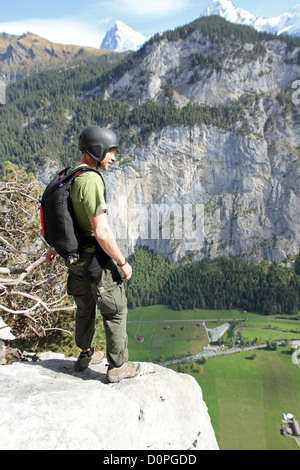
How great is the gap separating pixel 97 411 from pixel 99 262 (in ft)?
5.72

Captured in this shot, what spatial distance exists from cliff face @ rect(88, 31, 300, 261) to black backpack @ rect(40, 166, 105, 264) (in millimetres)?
104842

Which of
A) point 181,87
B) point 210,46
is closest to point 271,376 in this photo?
point 181,87

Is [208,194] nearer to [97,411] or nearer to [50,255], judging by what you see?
[50,255]

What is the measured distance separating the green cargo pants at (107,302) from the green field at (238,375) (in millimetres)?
50546

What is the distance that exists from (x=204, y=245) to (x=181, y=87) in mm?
69639

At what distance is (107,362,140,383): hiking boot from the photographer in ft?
14.8

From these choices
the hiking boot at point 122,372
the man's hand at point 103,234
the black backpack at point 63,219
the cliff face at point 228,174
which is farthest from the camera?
the cliff face at point 228,174

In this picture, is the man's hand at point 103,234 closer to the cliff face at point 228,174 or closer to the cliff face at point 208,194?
the cliff face at point 228,174

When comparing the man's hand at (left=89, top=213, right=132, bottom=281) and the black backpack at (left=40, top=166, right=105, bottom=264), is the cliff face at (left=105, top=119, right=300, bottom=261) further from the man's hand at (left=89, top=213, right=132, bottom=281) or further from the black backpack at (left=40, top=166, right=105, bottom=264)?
the man's hand at (left=89, top=213, right=132, bottom=281)

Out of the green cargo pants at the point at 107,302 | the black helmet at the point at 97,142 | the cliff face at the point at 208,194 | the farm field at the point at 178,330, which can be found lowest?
the farm field at the point at 178,330

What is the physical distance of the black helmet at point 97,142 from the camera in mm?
4137

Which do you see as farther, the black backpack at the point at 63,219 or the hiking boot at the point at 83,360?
the hiking boot at the point at 83,360

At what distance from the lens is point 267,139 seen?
4739 inches

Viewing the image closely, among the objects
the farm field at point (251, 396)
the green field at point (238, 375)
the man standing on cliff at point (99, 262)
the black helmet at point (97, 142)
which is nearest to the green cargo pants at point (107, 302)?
the man standing on cliff at point (99, 262)
